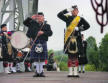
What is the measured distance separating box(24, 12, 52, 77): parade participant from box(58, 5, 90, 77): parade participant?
0.46 metres

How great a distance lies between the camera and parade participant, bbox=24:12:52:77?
27.0ft

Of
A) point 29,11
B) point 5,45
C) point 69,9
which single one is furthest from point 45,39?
point 29,11

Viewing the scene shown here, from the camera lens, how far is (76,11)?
8039 millimetres

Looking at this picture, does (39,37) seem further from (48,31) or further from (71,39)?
(71,39)

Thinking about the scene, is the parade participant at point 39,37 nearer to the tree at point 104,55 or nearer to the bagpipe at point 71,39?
the bagpipe at point 71,39

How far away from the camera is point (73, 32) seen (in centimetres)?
798

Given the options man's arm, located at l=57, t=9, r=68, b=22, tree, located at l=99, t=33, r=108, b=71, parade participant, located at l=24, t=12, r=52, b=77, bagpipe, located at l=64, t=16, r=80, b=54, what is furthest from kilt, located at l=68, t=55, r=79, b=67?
tree, located at l=99, t=33, r=108, b=71

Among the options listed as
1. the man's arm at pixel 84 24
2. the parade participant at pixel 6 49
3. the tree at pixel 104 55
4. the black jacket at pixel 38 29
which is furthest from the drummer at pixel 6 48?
the tree at pixel 104 55

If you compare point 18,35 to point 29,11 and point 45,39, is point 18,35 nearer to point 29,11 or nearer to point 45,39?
point 45,39

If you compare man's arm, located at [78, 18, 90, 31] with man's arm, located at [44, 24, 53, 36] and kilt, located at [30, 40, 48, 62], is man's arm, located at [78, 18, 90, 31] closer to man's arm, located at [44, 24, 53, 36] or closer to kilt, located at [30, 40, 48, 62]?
man's arm, located at [44, 24, 53, 36]

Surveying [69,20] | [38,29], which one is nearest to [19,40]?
[38,29]

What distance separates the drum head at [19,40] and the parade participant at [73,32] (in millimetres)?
2747

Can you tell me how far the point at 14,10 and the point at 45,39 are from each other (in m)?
7.96

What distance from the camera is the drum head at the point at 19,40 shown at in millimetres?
10680
